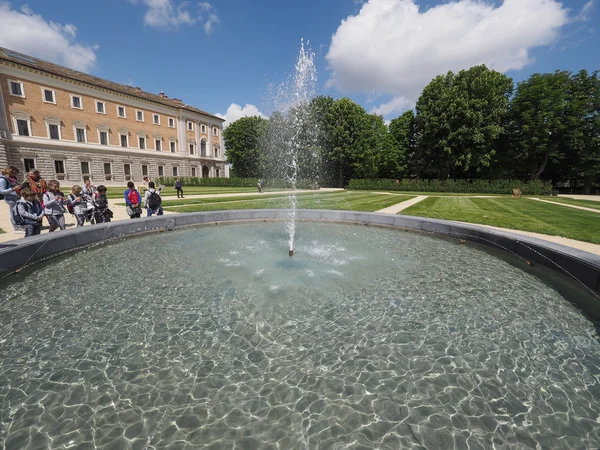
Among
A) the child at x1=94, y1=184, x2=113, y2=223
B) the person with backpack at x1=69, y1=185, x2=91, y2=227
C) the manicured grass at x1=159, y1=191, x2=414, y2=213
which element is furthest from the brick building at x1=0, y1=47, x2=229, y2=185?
the child at x1=94, y1=184, x2=113, y2=223

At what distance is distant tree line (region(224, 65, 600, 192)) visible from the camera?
37750 mm

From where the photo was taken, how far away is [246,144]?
6519cm

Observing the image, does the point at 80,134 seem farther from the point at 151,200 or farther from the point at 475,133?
the point at 475,133

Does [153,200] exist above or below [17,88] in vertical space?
below

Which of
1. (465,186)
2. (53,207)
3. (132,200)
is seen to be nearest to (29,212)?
(53,207)

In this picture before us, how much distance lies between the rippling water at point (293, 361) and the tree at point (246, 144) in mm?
56687

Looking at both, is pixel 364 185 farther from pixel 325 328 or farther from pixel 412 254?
pixel 325 328

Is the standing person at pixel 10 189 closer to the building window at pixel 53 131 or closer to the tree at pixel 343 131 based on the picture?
the building window at pixel 53 131

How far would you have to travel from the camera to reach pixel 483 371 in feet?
11.4

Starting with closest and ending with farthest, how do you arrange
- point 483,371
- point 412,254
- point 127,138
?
point 483,371 < point 412,254 < point 127,138

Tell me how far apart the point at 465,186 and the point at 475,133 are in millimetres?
7591

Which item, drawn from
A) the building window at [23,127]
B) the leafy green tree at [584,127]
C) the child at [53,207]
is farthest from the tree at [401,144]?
the building window at [23,127]

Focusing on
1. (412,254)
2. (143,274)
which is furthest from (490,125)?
(143,274)

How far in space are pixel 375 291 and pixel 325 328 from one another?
1.82 meters
